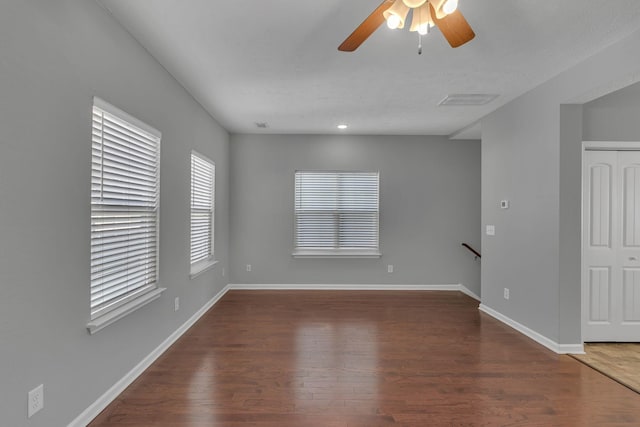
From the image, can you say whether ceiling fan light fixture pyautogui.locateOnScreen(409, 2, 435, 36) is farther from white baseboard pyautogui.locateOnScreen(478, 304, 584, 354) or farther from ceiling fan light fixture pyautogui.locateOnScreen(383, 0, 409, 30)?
white baseboard pyautogui.locateOnScreen(478, 304, 584, 354)

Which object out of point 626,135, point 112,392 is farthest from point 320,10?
point 626,135

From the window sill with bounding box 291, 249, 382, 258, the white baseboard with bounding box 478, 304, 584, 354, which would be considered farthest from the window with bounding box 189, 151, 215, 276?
the white baseboard with bounding box 478, 304, 584, 354

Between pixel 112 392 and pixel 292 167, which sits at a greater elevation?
pixel 292 167

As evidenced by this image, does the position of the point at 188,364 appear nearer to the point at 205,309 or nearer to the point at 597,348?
the point at 205,309

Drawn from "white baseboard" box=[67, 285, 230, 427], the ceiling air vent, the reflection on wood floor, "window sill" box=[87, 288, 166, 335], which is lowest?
the reflection on wood floor

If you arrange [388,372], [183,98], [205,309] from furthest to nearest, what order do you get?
[205,309]
[183,98]
[388,372]

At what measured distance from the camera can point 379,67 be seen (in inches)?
125

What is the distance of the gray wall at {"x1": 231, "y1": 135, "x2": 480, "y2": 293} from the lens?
6016 millimetres

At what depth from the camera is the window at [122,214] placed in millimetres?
2271

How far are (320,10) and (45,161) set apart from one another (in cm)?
188

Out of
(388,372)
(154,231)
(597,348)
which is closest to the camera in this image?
(388,372)

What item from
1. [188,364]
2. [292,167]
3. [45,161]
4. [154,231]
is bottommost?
[188,364]

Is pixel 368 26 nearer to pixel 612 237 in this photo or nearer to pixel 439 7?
pixel 439 7

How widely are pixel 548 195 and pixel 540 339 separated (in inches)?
59.8
